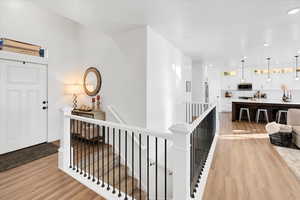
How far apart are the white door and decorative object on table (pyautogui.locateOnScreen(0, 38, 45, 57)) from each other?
10.5 inches

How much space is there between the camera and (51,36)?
13.1 ft

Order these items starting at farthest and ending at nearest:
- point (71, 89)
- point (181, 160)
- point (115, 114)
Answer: point (71, 89) < point (115, 114) < point (181, 160)

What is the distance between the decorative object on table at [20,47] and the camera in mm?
3205

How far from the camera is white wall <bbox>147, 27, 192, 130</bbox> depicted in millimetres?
3178

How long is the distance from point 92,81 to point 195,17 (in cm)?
301

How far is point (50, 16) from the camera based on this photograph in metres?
4.00

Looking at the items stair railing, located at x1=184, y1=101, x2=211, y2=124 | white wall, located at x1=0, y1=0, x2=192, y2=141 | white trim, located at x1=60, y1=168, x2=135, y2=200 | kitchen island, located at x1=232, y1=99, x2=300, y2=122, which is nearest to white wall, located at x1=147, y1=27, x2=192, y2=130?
white wall, located at x1=0, y1=0, x2=192, y2=141

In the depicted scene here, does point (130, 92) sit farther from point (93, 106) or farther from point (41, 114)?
point (41, 114)

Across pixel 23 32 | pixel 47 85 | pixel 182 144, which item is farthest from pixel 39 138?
pixel 182 144

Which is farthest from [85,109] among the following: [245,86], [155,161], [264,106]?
[245,86]

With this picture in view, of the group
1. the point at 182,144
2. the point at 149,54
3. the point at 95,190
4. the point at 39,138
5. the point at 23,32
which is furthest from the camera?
the point at 39,138

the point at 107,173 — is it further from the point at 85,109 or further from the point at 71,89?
the point at 71,89

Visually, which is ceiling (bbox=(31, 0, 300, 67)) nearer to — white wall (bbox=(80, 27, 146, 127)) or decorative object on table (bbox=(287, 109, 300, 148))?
white wall (bbox=(80, 27, 146, 127))

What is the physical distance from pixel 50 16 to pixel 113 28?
2119 millimetres
